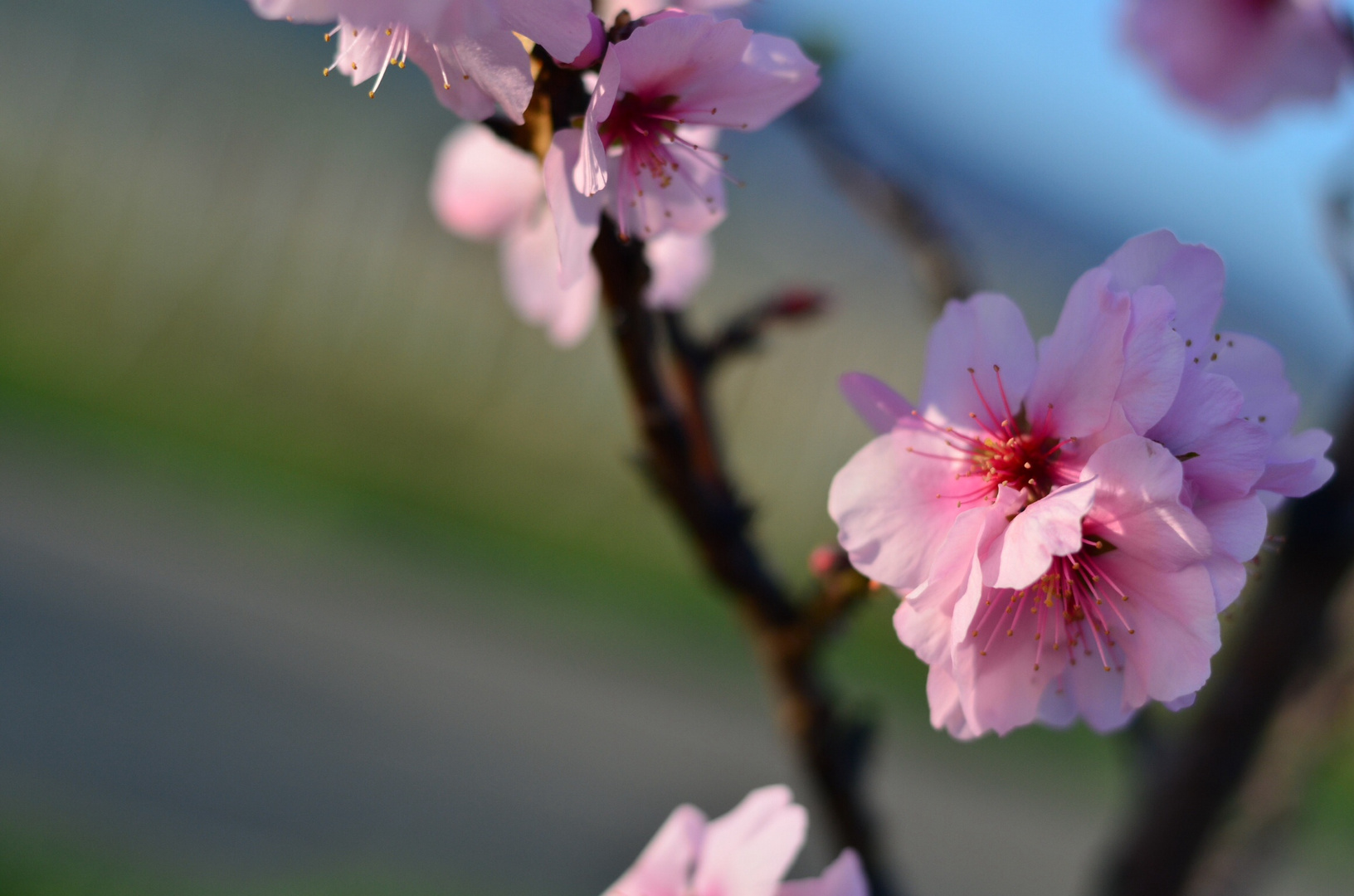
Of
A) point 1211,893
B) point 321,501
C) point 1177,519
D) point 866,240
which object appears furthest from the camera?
point 866,240

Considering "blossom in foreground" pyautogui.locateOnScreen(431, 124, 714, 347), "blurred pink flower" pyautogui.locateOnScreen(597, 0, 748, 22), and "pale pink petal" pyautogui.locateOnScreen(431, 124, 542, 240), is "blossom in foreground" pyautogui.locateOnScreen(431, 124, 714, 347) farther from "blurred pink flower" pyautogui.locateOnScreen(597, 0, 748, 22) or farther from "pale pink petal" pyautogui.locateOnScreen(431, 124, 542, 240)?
"blurred pink flower" pyautogui.locateOnScreen(597, 0, 748, 22)

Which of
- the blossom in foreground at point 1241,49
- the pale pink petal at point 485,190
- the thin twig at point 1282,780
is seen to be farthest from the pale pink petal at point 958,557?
the thin twig at point 1282,780

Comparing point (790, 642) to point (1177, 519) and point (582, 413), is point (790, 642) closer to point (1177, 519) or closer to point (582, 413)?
point (1177, 519)

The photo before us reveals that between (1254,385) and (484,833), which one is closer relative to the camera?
(1254,385)

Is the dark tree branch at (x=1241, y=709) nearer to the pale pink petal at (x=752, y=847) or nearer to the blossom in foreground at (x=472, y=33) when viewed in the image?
the pale pink petal at (x=752, y=847)

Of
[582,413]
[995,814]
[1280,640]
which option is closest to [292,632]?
[582,413]

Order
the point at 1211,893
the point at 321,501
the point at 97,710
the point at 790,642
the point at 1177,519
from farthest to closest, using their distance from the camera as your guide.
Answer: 1. the point at 321,501
2. the point at 97,710
3. the point at 1211,893
4. the point at 790,642
5. the point at 1177,519
